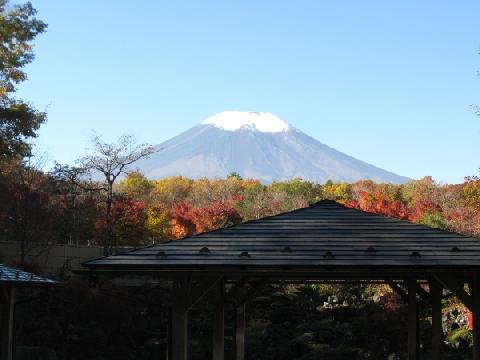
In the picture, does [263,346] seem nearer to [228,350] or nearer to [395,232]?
[228,350]

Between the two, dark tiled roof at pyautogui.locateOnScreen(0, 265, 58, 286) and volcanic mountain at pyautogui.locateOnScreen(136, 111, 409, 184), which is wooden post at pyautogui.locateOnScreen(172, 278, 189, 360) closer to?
dark tiled roof at pyautogui.locateOnScreen(0, 265, 58, 286)

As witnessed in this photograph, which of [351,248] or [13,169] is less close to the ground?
[13,169]

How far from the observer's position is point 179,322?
8867mm

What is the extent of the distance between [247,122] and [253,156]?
2745 cm

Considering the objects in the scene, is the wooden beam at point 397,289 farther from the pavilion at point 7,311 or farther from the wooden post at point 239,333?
the pavilion at point 7,311

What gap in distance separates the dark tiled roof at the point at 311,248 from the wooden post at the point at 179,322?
0.40m

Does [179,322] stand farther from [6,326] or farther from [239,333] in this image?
[239,333]

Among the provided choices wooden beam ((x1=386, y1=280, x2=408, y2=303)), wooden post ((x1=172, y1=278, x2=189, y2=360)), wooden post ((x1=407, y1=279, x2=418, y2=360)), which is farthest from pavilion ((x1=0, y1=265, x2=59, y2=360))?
wooden post ((x1=407, y1=279, x2=418, y2=360))

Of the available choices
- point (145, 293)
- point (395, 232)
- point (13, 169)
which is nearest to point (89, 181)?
point (13, 169)

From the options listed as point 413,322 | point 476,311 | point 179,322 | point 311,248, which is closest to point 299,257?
point 311,248

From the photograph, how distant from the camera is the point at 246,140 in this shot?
16825 centimetres

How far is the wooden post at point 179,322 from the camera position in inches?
349

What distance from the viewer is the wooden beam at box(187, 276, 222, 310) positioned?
894 cm

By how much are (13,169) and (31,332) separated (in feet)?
27.8
